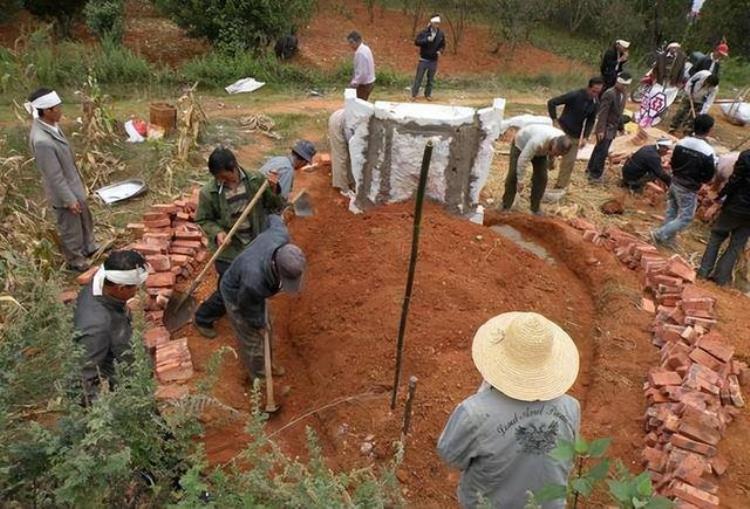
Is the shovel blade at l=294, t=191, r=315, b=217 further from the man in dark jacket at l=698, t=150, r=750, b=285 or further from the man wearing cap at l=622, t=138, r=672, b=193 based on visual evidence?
the man wearing cap at l=622, t=138, r=672, b=193

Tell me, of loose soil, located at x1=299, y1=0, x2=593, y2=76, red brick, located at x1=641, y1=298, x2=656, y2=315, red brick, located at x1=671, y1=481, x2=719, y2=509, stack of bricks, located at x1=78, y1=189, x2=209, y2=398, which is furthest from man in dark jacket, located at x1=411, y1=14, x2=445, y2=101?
red brick, located at x1=671, y1=481, x2=719, y2=509

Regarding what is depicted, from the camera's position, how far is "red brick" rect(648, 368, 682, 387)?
423cm

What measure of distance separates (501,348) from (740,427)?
2677 mm

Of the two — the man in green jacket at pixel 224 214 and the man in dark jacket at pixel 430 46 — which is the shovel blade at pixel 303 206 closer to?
the man in green jacket at pixel 224 214

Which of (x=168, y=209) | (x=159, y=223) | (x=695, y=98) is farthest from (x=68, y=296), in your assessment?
(x=695, y=98)

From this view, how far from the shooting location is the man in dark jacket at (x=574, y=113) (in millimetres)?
7445

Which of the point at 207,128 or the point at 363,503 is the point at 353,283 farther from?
the point at 207,128

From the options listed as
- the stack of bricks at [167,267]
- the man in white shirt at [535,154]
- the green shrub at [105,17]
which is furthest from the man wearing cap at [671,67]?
the green shrub at [105,17]

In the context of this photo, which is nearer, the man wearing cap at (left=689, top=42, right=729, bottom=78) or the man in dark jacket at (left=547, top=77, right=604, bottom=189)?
the man in dark jacket at (left=547, top=77, right=604, bottom=189)

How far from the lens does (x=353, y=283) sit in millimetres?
5168

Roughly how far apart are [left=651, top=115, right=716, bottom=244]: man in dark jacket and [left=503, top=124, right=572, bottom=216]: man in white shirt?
1151mm

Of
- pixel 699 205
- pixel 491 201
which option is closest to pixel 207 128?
pixel 491 201

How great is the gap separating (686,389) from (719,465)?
53 centimetres

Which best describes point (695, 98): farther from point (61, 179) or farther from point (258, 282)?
point (61, 179)
